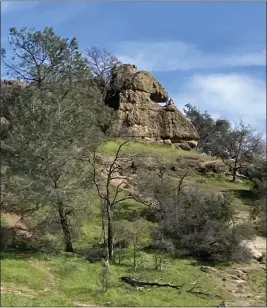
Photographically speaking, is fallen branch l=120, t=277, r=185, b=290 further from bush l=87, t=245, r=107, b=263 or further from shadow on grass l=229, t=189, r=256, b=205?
shadow on grass l=229, t=189, r=256, b=205

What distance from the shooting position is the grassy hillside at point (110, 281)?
18031 mm

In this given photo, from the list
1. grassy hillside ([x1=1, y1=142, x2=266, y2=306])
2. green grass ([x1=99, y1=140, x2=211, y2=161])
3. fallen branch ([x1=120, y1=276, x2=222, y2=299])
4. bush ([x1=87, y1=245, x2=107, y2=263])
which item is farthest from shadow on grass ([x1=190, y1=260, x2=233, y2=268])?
green grass ([x1=99, y1=140, x2=211, y2=161])

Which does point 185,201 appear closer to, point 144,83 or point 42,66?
point 42,66

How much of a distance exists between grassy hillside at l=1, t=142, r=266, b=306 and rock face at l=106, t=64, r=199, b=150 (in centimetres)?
2434

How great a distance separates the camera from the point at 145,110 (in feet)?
177

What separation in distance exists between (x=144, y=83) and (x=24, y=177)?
32.6m

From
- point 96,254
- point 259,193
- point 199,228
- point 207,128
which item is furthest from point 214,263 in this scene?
point 207,128

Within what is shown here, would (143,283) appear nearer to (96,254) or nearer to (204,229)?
(96,254)

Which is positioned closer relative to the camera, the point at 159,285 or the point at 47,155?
the point at 159,285

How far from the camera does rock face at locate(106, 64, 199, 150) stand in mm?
52844

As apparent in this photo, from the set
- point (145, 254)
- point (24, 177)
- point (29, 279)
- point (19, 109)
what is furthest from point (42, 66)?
point (29, 279)

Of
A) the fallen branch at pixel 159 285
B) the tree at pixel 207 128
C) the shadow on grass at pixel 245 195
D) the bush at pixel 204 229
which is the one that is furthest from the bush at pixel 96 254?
the tree at pixel 207 128

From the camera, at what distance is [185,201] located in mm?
31000

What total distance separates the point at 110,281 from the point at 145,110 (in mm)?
34723
